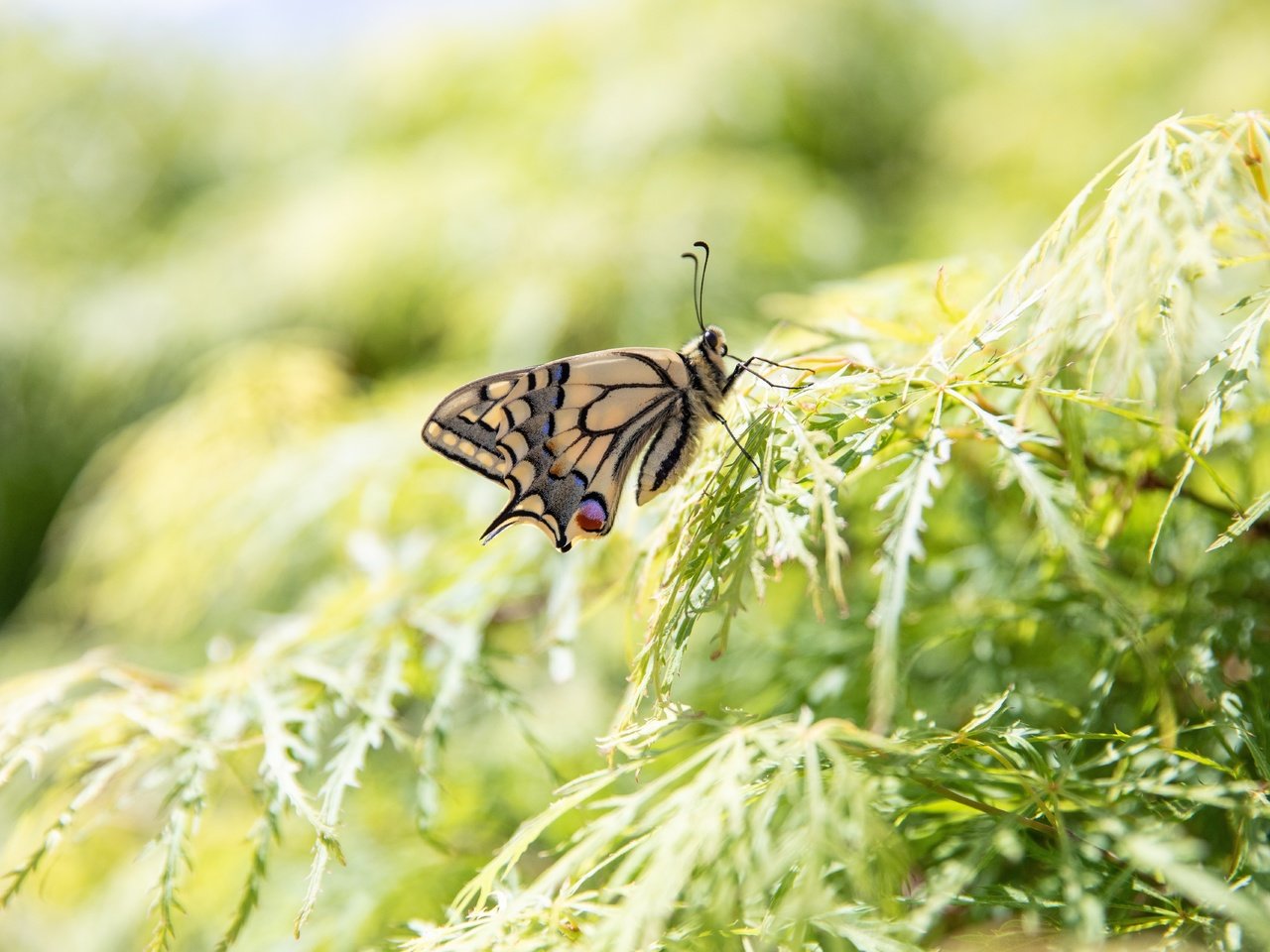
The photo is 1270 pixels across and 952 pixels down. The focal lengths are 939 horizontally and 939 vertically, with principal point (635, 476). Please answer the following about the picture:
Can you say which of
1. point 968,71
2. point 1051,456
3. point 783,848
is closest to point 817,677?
point 1051,456

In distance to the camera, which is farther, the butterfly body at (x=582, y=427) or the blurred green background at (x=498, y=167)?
the blurred green background at (x=498, y=167)

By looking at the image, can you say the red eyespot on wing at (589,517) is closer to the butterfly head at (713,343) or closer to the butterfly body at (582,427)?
the butterfly body at (582,427)

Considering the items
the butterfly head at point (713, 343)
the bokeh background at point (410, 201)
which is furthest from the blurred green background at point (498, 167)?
the butterfly head at point (713, 343)

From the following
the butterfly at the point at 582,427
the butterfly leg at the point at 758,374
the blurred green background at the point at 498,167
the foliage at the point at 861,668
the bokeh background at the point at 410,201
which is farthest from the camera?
the blurred green background at the point at 498,167

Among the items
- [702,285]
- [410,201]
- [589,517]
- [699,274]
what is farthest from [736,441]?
[410,201]

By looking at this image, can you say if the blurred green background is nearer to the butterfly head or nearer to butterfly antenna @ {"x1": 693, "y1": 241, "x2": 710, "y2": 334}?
butterfly antenna @ {"x1": 693, "y1": 241, "x2": 710, "y2": 334}

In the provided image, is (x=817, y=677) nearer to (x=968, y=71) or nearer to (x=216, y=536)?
(x=216, y=536)

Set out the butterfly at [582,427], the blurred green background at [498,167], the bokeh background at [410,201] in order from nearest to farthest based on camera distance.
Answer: the butterfly at [582,427] → the bokeh background at [410,201] → the blurred green background at [498,167]

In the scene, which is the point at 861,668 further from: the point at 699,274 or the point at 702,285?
the point at 699,274
